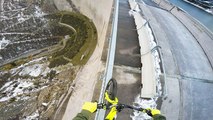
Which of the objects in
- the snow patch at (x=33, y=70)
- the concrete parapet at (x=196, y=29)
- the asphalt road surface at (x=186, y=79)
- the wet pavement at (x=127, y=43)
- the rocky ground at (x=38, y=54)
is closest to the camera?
the asphalt road surface at (x=186, y=79)

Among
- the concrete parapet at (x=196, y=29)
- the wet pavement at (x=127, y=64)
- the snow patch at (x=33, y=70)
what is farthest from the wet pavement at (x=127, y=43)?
the snow patch at (x=33, y=70)

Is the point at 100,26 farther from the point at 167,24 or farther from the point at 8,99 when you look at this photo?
the point at 8,99

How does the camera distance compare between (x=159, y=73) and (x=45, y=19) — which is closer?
(x=159, y=73)

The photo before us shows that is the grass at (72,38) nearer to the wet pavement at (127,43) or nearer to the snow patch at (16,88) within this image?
the snow patch at (16,88)

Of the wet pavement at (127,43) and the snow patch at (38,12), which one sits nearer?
the wet pavement at (127,43)

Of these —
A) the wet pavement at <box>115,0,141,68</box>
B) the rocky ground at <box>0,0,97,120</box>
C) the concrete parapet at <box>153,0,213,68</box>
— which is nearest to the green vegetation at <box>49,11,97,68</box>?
the rocky ground at <box>0,0,97,120</box>

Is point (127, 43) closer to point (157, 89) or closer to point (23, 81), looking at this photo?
point (157, 89)

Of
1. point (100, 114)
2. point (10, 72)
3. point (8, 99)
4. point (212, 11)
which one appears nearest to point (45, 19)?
point (10, 72)
